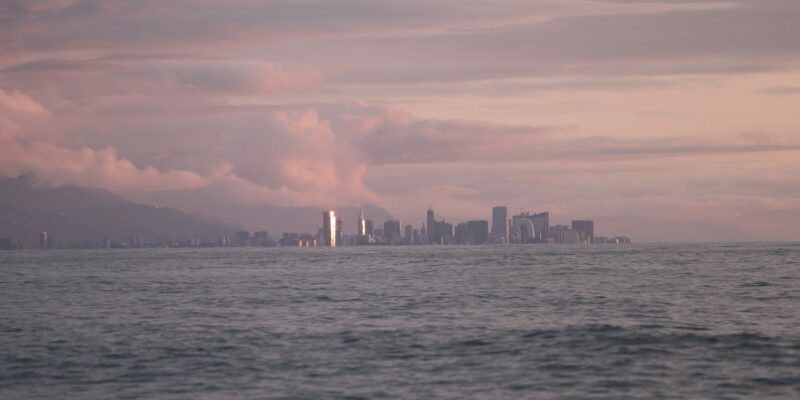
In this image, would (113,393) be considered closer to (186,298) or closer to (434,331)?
(434,331)

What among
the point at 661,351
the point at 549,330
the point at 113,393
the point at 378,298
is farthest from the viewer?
the point at 378,298

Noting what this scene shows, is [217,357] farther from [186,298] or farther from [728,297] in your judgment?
[728,297]

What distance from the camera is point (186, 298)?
82875 millimetres

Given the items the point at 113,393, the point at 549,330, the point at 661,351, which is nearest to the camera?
the point at 113,393

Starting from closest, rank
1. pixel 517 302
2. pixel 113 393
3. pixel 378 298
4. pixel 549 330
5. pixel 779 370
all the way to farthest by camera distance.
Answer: pixel 113 393, pixel 779 370, pixel 549 330, pixel 517 302, pixel 378 298

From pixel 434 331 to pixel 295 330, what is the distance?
26.9ft

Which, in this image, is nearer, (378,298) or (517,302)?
(517,302)

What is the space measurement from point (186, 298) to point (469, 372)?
4925 centimetres

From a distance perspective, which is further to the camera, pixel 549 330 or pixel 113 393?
pixel 549 330

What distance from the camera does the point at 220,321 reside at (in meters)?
60.3

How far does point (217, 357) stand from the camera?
43719 mm

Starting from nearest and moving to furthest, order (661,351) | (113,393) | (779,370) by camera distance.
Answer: (113,393), (779,370), (661,351)

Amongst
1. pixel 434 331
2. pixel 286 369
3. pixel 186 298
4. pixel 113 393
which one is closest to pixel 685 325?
pixel 434 331

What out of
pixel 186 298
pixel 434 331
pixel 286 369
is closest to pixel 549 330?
pixel 434 331
